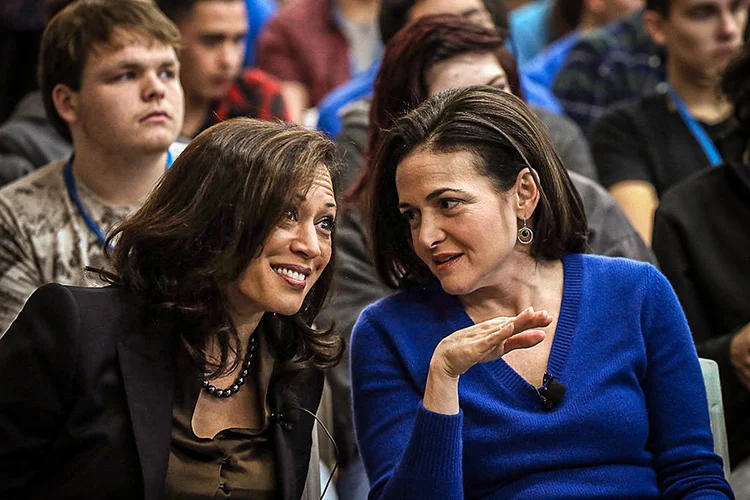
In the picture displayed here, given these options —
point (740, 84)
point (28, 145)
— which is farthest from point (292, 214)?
point (28, 145)

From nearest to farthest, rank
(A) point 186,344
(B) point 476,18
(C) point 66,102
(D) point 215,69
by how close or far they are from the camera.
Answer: (A) point 186,344
(C) point 66,102
(B) point 476,18
(D) point 215,69

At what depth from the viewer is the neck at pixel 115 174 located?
2828 mm

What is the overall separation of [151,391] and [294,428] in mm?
303

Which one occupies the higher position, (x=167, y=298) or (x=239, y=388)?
(x=167, y=298)

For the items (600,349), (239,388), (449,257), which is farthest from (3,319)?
(600,349)

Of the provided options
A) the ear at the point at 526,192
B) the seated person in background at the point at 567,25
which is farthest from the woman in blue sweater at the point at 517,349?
the seated person in background at the point at 567,25

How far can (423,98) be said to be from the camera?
278cm

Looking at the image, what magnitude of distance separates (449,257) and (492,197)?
5.2 inches

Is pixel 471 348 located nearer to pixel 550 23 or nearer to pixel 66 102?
pixel 66 102

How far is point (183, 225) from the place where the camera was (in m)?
1.99

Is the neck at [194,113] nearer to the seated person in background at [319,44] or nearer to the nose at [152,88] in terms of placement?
the seated person in background at [319,44]

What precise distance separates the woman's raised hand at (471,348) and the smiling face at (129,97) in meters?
1.10

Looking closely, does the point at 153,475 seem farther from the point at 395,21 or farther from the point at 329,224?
the point at 395,21

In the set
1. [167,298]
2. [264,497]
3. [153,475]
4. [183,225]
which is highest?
[183,225]
